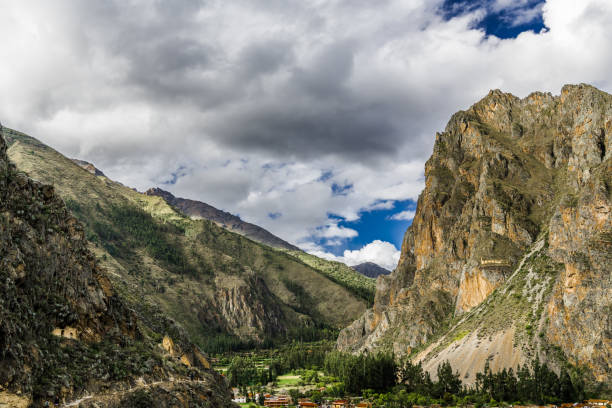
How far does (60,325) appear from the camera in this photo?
47719 millimetres

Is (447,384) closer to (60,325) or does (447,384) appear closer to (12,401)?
(60,325)

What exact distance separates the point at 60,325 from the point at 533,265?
454 feet

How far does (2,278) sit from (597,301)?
118 metres

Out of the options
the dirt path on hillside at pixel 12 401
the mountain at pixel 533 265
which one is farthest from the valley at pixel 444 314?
the mountain at pixel 533 265

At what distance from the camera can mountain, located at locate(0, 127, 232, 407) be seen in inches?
1517

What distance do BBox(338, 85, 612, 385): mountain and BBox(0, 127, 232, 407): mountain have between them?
88.5m

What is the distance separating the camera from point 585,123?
538ft

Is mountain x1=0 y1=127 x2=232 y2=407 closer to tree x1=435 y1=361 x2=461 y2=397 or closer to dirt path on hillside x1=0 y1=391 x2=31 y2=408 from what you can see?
dirt path on hillside x1=0 y1=391 x2=31 y2=408

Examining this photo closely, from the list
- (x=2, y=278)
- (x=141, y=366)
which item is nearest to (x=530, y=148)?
(x=141, y=366)

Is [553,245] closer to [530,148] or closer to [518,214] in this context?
[518,214]

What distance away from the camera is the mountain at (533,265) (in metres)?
112

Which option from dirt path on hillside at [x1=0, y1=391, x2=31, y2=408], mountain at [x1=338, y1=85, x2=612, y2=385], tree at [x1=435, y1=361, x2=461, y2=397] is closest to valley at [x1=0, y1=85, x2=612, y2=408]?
dirt path on hillside at [x1=0, y1=391, x2=31, y2=408]

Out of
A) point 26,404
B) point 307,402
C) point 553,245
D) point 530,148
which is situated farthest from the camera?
point 530,148

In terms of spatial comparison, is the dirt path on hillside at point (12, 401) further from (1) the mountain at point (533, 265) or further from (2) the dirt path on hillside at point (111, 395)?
(1) the mountain at point (533, 265)
